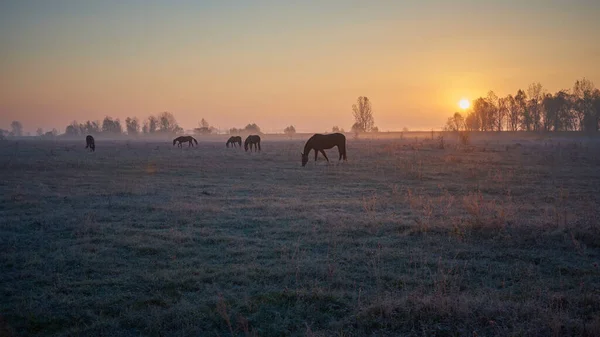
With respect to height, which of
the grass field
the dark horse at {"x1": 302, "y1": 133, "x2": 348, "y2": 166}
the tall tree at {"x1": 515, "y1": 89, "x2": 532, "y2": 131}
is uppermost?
Result: the tall tree at {"x1": 515, "y1": 89, "x2": 532, "y2": 131}

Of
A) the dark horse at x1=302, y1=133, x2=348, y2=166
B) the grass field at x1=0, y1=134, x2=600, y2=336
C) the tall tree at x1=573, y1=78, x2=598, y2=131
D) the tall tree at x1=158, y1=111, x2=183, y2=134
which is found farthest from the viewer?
the tall tree at x1=158, y1=111, x2=183, y2=134

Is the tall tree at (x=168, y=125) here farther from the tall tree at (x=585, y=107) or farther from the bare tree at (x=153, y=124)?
the tall tree at (x=585, y=107)

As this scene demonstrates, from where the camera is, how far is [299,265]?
5746mm

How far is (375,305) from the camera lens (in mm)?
4309

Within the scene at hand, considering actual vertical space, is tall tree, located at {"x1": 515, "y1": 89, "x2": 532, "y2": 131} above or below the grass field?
above

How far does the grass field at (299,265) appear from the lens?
13.6 feet

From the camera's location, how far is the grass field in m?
4.15

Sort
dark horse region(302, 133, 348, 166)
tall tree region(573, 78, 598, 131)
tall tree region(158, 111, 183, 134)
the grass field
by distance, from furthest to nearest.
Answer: tall tree region(158, 111, 183, 134) < tall tree region(573, 78, 598, 131) < dark horse region(302, 133, 348, 166) < the grass field

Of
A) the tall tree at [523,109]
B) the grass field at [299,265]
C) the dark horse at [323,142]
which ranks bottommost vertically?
the grass field at [299,265]

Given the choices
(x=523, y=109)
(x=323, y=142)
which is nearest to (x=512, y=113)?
(x=523, y=109)

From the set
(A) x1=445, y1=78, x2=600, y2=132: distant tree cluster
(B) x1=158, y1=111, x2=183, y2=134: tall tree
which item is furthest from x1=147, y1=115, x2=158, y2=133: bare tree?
(A) x1=445, y1=78, x2=600, y2=132: distant tree cluster

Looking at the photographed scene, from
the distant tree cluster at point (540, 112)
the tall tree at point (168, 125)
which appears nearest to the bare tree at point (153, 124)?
the tall tree at point (168, 125)

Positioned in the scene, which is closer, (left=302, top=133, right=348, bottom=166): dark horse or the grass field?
the grass field

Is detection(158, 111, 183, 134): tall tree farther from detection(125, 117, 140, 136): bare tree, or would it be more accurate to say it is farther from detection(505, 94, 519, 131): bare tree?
detection(505, 94, 519, 131): bare tree
